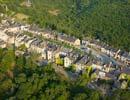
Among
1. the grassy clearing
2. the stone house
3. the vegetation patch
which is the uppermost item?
the grassy clearing

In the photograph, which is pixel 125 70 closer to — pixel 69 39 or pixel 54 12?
pixel 69 39

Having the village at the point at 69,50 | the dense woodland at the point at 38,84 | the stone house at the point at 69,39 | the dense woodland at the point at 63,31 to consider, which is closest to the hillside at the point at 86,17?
the dense woodland at the point at 63,31

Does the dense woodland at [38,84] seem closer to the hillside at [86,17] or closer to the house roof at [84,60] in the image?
the house roof at [84,60]

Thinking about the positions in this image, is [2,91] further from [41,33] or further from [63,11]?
[63,11]

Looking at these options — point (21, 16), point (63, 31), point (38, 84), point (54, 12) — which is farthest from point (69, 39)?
point (38, 84)

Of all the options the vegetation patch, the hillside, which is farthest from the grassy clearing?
the vegetation patch

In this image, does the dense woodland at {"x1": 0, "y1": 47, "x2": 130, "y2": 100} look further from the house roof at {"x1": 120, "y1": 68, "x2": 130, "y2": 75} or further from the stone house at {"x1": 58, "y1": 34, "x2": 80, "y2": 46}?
the stone house at {"x1": 58, "y1": 34, "x2": 80, "y2": 46}
